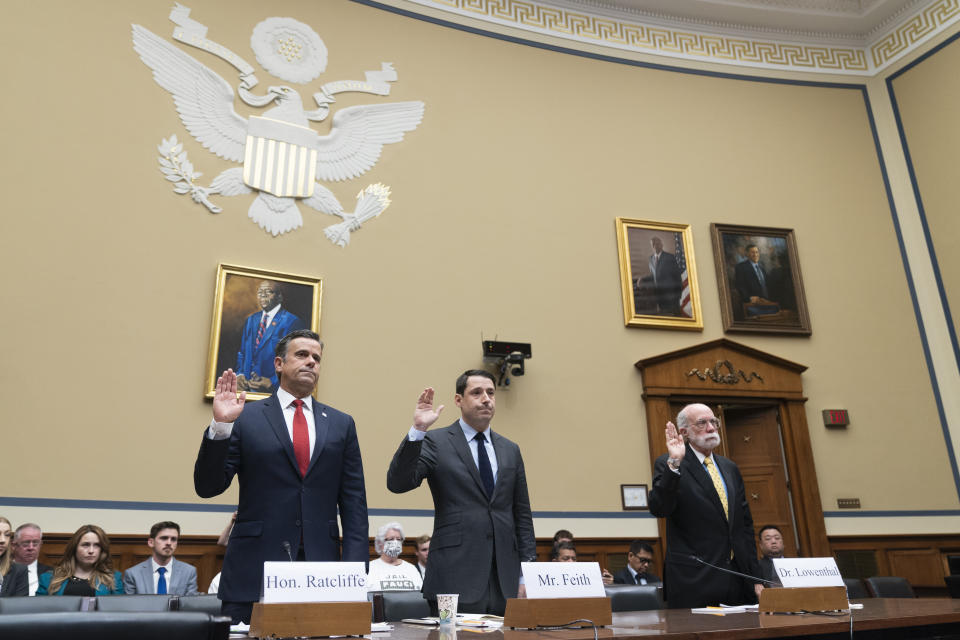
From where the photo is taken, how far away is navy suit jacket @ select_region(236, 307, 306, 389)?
6.42 m

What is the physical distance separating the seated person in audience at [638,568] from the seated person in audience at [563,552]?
0.43 m

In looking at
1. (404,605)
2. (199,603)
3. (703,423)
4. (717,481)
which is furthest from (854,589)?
(199,603)

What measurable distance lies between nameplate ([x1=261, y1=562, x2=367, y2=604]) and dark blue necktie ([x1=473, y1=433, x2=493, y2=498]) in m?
A: 1.24

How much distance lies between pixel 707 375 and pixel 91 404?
229 inches

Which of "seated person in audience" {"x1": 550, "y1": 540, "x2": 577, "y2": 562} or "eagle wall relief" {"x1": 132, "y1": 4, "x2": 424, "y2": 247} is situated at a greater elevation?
"eagle wall relief" {"x1": 132, "y1": 4, "x2": 424, "y2": 247}

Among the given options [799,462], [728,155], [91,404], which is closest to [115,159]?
[91,404]

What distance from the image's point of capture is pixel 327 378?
6.70 metres

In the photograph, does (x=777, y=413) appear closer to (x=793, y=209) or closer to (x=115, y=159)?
(x=793, y=209)

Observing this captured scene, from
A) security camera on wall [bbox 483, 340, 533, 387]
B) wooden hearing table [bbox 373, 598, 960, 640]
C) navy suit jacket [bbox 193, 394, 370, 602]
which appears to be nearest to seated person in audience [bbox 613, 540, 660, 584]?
security camera on wall [bbox 483, 340, 533, 387]

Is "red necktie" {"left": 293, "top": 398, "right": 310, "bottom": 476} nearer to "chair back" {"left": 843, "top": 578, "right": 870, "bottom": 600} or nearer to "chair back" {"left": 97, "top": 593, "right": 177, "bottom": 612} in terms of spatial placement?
"chair back" {"left": 97, "top": 593, "right": 177, "bottom": 612}

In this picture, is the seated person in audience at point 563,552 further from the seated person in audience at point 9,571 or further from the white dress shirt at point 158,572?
Result: the seated person in audience at point 9,571

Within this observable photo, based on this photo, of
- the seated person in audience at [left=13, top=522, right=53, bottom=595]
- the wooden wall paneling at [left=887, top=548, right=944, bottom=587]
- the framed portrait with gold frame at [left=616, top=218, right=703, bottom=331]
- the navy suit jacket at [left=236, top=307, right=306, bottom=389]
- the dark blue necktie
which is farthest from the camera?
A: the framed portrait with gold frame at [left=616, top=218, right=703, bottom=331]

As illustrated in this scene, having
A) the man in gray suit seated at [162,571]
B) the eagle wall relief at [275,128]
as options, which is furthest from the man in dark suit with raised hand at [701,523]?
the eagle wall relief at [275,128]

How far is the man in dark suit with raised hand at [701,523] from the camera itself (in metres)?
3.31
